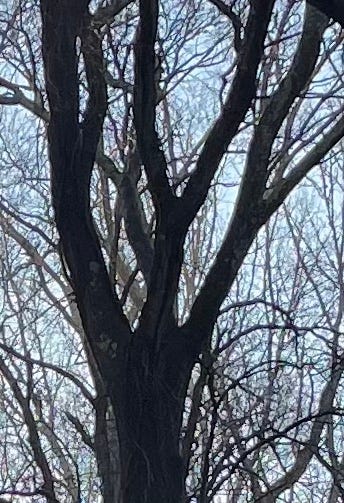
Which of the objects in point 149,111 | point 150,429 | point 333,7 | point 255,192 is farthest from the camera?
point 255,192

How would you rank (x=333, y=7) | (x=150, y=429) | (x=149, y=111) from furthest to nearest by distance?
(x=149, y=111) → (x=150, y=429) → (x=333, y=7)

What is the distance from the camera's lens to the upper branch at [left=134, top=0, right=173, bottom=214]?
3.19 meters

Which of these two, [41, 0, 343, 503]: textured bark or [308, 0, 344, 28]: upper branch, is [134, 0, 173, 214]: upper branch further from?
[308, 0, 344, 28]: upper branch

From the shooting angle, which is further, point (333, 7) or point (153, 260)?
point (153, 260)

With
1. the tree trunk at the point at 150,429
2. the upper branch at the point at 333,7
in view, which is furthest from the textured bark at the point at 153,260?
the upper branch at the point at 333,7

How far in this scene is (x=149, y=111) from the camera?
328 cm

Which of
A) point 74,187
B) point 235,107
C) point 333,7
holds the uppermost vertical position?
point 235,107

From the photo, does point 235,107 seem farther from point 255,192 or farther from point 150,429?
point 150,429

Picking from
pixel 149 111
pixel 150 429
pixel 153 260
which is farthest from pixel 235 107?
pixel 150 429

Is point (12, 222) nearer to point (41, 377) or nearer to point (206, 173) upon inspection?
point (41, 377)

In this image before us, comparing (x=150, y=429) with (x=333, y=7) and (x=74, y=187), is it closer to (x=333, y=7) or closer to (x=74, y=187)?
(x=74, y=187)

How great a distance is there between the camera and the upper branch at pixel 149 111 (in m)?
3.19

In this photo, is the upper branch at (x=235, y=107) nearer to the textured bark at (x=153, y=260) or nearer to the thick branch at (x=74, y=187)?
the textured bark at (x=153, y=260)

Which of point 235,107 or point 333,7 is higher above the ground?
point 235,107
